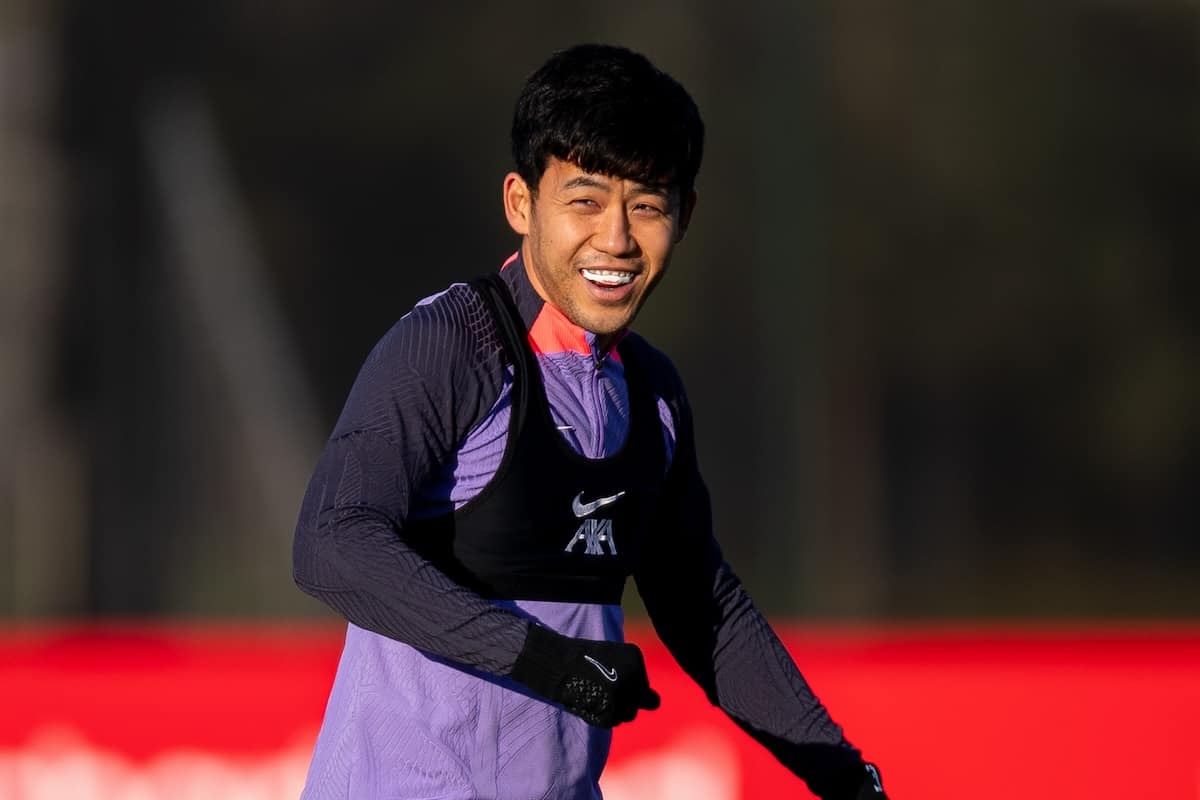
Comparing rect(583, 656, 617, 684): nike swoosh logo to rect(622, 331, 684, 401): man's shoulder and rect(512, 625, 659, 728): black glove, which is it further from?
rect(622, 331, 684, 401): man's shoulder

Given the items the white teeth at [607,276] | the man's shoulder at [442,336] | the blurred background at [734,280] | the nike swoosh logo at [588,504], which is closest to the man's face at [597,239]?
the white teeth at [607,276]

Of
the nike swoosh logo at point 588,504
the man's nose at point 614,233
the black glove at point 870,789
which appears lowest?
the black glove at point 870,789

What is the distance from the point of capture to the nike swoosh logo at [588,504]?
2.53m

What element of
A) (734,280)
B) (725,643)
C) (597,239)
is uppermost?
(597,239)

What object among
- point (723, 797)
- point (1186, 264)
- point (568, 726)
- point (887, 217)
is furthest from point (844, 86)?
point (568, 726)

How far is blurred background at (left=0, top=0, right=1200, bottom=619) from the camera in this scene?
868cm

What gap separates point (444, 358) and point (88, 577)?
22.1ft

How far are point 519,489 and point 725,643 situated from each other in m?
0.62

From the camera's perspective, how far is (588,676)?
2.24m

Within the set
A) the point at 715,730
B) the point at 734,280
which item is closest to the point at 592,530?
the point at 715,730

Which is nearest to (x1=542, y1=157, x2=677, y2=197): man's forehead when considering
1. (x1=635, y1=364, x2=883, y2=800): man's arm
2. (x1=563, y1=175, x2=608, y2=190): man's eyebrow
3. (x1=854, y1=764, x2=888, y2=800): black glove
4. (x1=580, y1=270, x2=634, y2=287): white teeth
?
(x1=563, y1=175, x2=608, y2=190): man's eyebrow

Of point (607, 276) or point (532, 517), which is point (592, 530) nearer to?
point (532, 517)

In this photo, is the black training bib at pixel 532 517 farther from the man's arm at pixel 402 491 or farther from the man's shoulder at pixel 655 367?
the man's shoulder at pixel 655 367

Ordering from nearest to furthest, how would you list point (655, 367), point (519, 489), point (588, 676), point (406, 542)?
point (588, 676) → point (406, 542) → point (519, 489) → point (655, 367)
